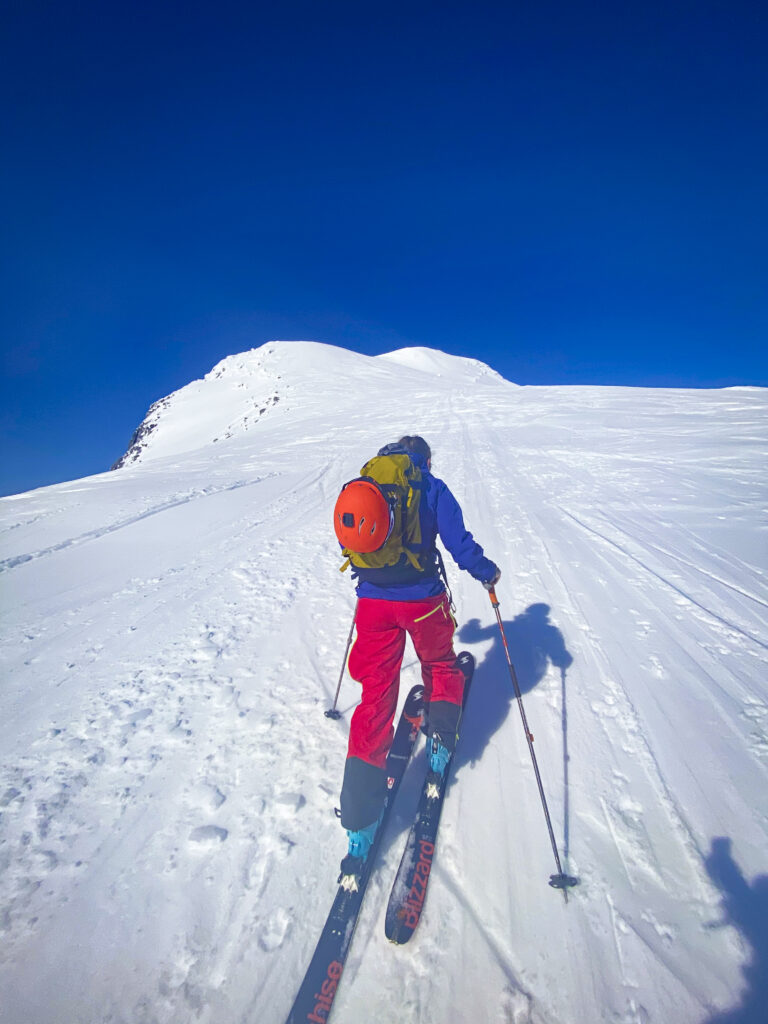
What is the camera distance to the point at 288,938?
2.30m

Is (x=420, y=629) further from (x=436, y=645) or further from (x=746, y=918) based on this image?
(x=746, y=918)

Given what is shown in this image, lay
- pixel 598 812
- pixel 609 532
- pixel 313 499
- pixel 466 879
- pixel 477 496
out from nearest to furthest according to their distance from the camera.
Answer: pixel 466 879 → pixel 598 812 → pixel 609 532 → pixel 477 496 → pixel 313 499

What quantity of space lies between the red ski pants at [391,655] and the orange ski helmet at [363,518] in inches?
23.0

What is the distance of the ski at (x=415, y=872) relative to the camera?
7.54 ft

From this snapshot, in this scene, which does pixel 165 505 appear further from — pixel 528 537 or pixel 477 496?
pixel 528 537

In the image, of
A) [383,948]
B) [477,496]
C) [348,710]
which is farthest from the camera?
[477,496]

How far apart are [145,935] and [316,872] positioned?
35.0 inches

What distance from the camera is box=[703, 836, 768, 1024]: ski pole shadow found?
1.96 metres

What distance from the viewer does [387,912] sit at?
92.0 inches

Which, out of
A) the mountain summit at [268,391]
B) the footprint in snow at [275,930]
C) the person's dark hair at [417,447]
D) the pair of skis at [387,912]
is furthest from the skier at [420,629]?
the mountain summit at [268,391]

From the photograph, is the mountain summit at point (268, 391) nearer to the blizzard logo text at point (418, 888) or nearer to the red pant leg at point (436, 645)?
the red pant leg at point (436, 645)

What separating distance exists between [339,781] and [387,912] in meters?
0.85

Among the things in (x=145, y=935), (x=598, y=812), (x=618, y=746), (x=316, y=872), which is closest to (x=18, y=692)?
(x=145, y=935)

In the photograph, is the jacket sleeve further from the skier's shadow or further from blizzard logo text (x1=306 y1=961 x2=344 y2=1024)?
blizzard logo text (x1=306 y1=961 x2=344 y2=1024)
